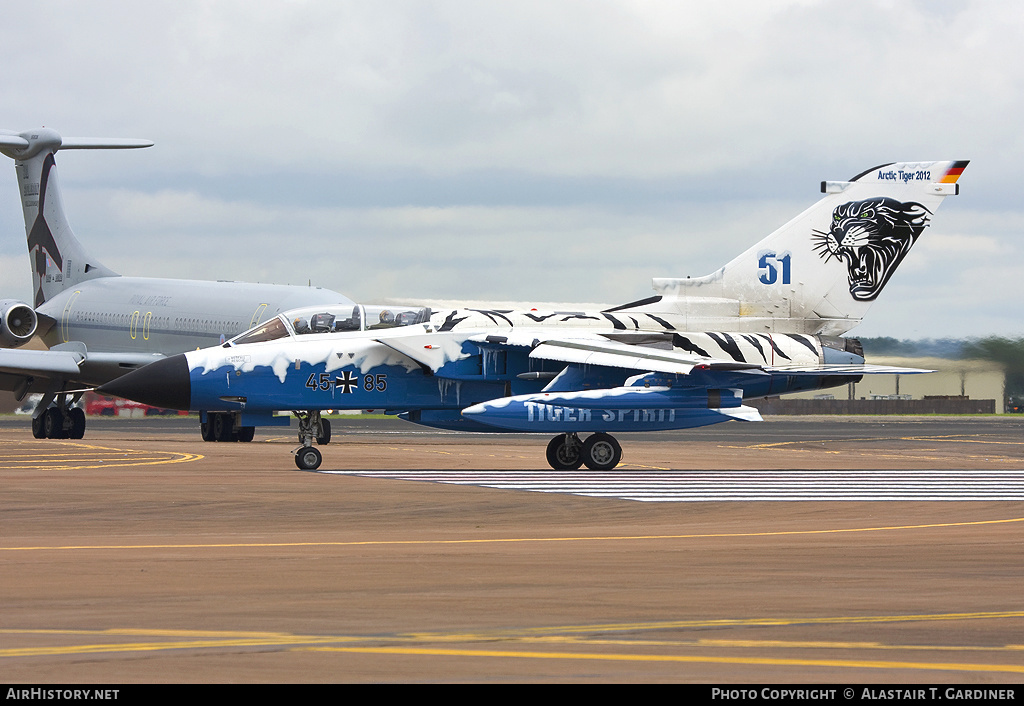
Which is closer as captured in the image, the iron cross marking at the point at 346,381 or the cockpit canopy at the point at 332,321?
the iron cross marking at the point at 346,381

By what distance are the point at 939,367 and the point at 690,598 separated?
32.8m

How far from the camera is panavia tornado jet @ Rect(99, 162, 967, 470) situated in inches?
883

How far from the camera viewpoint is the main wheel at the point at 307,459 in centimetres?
2238

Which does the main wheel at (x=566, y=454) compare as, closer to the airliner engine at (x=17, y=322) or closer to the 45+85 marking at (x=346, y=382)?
the 45+85 marking at (x=346, y=382)

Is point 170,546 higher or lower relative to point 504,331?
lower

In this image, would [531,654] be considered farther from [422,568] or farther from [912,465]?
[912,465]

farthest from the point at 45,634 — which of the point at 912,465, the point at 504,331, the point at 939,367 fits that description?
the point at 939,367

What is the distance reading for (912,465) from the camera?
1013 inches

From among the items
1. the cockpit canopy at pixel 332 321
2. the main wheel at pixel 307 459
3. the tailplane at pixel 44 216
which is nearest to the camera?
the main wheel at pixel 307 459

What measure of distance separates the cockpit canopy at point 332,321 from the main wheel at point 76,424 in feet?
51.9

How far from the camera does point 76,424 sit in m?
38.0

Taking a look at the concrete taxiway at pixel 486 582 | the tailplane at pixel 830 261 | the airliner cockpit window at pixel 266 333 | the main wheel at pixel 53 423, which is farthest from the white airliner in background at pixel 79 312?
the concrete taxiway at pixel 486 582

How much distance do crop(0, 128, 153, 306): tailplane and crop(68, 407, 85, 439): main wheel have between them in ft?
34.5
